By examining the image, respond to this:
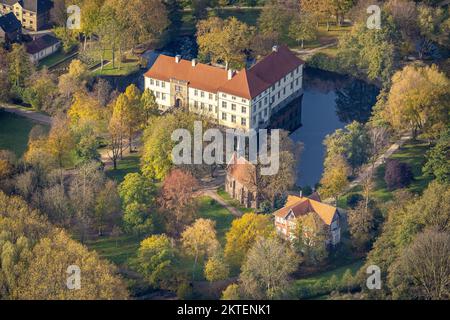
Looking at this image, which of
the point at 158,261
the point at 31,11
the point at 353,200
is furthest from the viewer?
the point at 31,11

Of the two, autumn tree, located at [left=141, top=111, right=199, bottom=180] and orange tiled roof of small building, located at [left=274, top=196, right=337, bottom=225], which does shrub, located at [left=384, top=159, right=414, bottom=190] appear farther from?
autumn tree, located at [left=141, top=111, right=199, bottom=180]

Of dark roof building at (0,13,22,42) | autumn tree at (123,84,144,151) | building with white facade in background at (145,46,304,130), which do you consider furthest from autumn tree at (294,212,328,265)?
dark roof building at (0,13,22,42)

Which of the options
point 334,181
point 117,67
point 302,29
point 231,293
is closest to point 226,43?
point 302,29

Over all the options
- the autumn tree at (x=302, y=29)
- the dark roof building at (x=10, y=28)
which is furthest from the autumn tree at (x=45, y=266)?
the autumn tree at (x=302, y=29)

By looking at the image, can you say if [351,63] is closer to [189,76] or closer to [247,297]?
[189,76]

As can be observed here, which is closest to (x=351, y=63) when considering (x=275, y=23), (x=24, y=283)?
(x=275, y=23)

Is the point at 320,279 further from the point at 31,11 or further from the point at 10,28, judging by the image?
the point at 31,11
